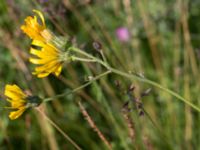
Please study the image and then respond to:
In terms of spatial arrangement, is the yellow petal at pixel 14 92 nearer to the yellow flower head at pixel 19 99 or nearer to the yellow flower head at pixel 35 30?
the yellow flower head at pixel 19 99

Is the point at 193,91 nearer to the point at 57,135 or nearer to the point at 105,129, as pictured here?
the point at 105,129

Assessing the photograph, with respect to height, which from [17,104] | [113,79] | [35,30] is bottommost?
[113,79]

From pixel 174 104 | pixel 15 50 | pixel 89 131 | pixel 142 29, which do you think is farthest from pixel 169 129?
pixel 142 29

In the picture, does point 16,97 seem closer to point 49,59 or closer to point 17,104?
point 17,104

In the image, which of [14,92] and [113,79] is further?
[113,79]

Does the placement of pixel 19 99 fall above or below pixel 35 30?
below

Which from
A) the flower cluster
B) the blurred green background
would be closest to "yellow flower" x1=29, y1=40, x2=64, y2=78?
the flower cluster

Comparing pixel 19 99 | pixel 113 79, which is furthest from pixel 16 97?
pixel 113 79

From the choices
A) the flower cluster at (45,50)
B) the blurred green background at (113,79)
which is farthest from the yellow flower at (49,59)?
the blurred green background at (113,79)
